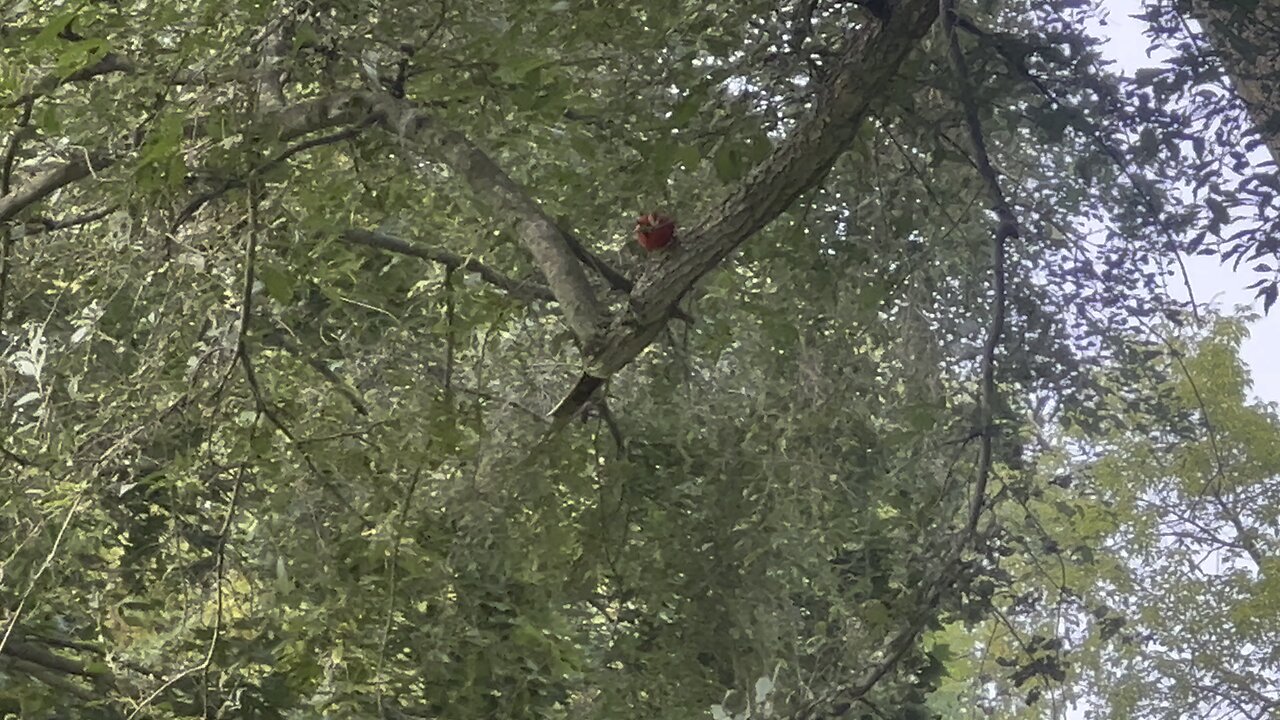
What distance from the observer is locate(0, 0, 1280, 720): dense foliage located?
1.19 metres

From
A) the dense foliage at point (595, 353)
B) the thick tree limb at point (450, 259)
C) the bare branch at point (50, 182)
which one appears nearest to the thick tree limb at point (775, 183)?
the dense foliage at point (595, 353)

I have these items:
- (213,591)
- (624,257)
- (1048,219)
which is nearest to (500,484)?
(624,257)

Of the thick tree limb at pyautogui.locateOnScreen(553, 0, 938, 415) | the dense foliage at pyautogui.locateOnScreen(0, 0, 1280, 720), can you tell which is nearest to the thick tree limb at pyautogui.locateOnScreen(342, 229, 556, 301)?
the dense foliage at pyautogui.locateOnScreen(0, 0, 1280, 720)

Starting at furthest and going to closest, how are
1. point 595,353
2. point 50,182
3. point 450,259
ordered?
1. point 450,259
2. point 50,182
3. point 595,353

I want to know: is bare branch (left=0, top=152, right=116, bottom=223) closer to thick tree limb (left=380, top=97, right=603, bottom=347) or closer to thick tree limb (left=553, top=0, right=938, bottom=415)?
thick tree limb (left=380, top=97, right=603, bottom=347)

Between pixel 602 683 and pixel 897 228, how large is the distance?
936 millimetres

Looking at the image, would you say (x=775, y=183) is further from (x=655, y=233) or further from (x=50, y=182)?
(x=50, y=182)

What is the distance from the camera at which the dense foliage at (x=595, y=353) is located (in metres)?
1.19

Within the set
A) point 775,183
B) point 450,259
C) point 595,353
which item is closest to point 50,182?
point 450,259

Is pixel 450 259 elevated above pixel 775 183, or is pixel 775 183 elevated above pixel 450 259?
pixel 450 259

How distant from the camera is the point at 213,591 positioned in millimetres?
1850

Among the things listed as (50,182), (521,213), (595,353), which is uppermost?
(50,182)

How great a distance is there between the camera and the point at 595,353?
1.05 m

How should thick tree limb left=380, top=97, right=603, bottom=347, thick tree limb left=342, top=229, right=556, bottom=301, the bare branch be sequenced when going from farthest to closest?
thick tree limb left=342, top=229, right=556, bottom=301
the bare branch
thick tree limb left=380, top=97, right=603, bottom=347
